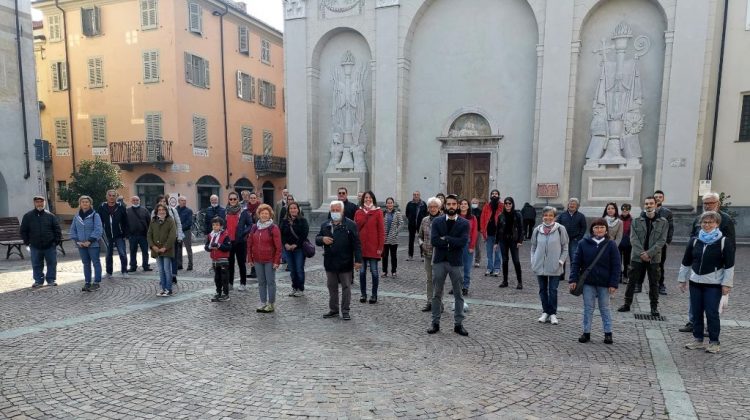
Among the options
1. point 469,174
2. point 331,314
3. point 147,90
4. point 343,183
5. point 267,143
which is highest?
point 147,90

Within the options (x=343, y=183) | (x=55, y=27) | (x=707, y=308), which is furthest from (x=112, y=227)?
(x=55, y=27)

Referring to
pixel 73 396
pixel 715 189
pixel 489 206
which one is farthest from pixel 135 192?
pixel 715 189

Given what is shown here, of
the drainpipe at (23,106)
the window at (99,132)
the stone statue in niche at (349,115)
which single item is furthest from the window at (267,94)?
the drainpipe at (23,106)

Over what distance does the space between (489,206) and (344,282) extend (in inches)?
184

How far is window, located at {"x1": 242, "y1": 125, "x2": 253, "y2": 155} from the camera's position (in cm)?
2795

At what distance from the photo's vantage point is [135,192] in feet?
79.9

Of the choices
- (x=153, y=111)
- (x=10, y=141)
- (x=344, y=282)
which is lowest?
(x=344, y=282)

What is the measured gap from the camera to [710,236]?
512 cm

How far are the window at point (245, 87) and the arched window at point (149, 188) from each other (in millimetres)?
7237

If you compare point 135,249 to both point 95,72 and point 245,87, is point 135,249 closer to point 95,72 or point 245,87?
point 95,72

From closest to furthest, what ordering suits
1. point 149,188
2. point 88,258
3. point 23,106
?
point 88,258, point 23,106, point 149,188

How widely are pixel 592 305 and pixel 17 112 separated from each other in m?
21.1

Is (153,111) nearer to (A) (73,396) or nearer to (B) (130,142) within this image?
(B) (130,142)

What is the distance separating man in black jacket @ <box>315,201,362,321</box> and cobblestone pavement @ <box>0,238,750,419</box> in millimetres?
357
